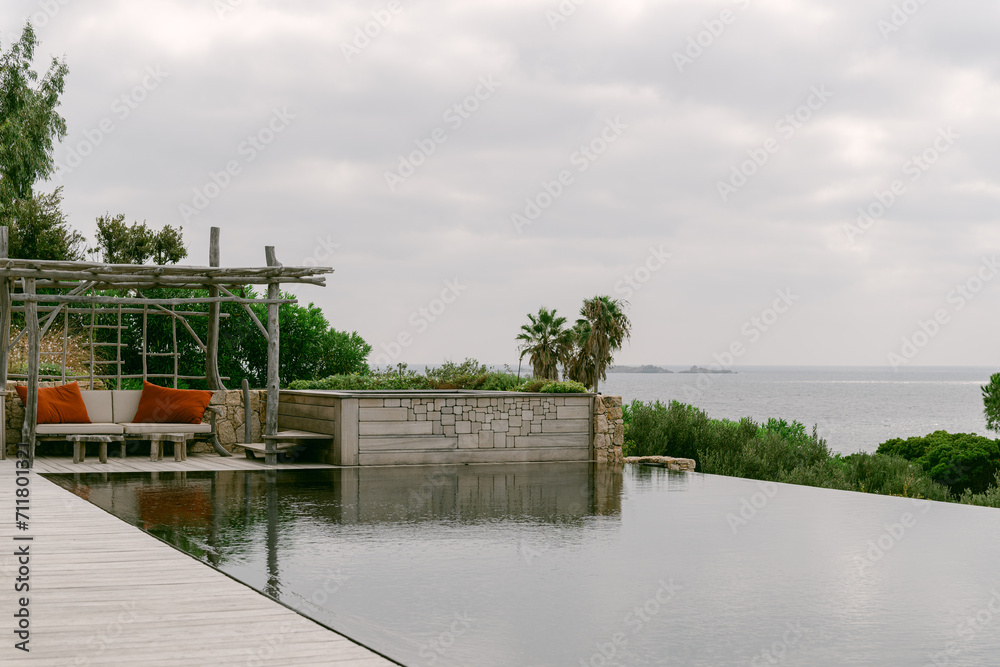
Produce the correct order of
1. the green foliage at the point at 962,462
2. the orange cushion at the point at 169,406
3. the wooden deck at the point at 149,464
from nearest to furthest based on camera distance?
1. the wooden deck at the point at 149,464
2. the orange cushion at the point at 169,406
3. the green foliage at the point at 962,462

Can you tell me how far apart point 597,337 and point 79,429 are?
78.1 ft

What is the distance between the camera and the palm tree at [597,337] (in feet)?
114

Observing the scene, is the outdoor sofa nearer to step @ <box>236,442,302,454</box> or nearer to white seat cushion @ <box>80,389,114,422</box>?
white seat cushion @ <box>80,389,114,422</box>

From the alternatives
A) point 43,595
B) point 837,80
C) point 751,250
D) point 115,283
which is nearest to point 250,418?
point 115,283

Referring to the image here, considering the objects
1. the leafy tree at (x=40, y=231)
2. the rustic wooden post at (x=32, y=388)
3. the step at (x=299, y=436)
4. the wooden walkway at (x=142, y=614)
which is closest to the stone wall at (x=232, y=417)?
the step at (x=299, y=436)

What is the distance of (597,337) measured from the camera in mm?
34969

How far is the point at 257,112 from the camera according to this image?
18859 millimetres

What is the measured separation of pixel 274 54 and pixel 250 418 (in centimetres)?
700

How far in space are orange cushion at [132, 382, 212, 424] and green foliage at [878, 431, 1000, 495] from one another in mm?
22699

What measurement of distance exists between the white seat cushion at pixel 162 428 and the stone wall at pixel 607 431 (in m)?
Answer: 5.66

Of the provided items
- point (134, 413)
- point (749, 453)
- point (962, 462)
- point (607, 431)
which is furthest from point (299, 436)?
point (962, 462)

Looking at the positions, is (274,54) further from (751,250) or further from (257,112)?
(751,250)

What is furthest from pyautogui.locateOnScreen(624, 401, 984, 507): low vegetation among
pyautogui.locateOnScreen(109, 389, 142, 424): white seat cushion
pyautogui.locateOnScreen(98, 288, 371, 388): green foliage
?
pyautogui.locateOnScreen(109, 389, 142, 424): white seat cushion

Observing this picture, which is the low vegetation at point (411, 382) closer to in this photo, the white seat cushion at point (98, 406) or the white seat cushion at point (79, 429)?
the white seat cushion at point (98, 406)
